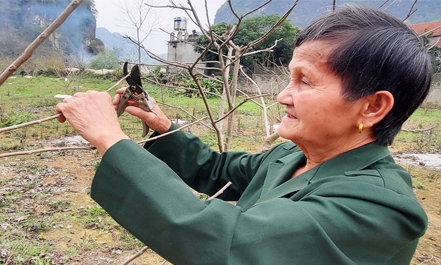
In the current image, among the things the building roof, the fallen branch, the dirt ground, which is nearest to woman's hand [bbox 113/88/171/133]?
the fallen branch

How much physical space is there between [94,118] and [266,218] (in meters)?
0.41

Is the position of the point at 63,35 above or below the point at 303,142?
below

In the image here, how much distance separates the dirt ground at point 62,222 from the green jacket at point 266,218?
7.16 ft

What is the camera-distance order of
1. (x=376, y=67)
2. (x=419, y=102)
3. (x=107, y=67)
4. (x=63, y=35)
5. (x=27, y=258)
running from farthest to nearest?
(x=63, y=35) < (x=107, y=67) < (x=27, y=258) < (x=419, y=102) < (x=376, y=67)

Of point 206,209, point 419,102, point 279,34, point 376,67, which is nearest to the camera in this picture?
point 206,209

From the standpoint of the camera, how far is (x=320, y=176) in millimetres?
869

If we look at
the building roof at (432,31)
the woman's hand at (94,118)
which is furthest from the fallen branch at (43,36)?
the building roof at (432,31)

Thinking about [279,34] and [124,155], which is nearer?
[124,155]

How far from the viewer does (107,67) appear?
24.0 metres

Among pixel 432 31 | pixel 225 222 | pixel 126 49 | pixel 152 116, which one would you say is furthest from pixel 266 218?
pixel 126 49

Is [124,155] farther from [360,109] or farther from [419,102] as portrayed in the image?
[419,102]

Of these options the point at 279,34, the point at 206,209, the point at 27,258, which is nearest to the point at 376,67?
the point at 206,209

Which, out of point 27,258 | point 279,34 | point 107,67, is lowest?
point 107,67

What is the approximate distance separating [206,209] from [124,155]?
198 millimetres
